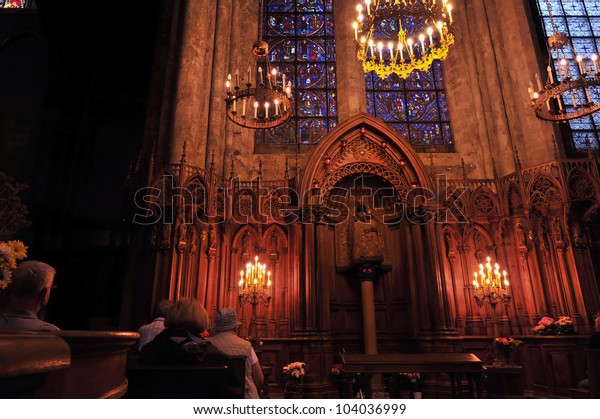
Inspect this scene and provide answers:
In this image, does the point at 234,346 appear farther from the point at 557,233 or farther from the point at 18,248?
the point at 557,233

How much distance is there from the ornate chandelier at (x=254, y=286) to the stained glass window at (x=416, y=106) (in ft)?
21.1

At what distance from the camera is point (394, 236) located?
9.77 meters

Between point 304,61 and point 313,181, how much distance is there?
546 cm

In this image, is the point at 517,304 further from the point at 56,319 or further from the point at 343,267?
the point at 56,319

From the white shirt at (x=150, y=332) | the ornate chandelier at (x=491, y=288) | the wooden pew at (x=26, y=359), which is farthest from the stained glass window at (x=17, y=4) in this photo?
the wooden pew at (x=26, y=359)

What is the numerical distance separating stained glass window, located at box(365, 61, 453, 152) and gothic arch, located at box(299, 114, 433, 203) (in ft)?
7.66

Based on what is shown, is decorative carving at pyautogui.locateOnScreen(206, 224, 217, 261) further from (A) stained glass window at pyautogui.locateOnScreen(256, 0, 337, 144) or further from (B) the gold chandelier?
(B) the gold chandelier

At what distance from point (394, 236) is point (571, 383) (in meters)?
4.50

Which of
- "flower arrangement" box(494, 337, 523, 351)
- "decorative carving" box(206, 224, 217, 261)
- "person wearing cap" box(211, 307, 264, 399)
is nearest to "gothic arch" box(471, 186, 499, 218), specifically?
"flower arrangement" box(494, 337, 523, 351)

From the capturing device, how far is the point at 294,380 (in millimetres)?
7059

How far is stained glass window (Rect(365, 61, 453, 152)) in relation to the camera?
1183 centimetres

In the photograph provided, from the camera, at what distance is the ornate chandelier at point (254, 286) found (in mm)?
7988

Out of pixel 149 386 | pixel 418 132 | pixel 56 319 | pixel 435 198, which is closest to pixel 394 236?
pixel 435 198

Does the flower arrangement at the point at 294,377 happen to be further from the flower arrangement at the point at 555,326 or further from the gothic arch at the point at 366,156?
Answer: the flower arrangement at the point at 555,326
